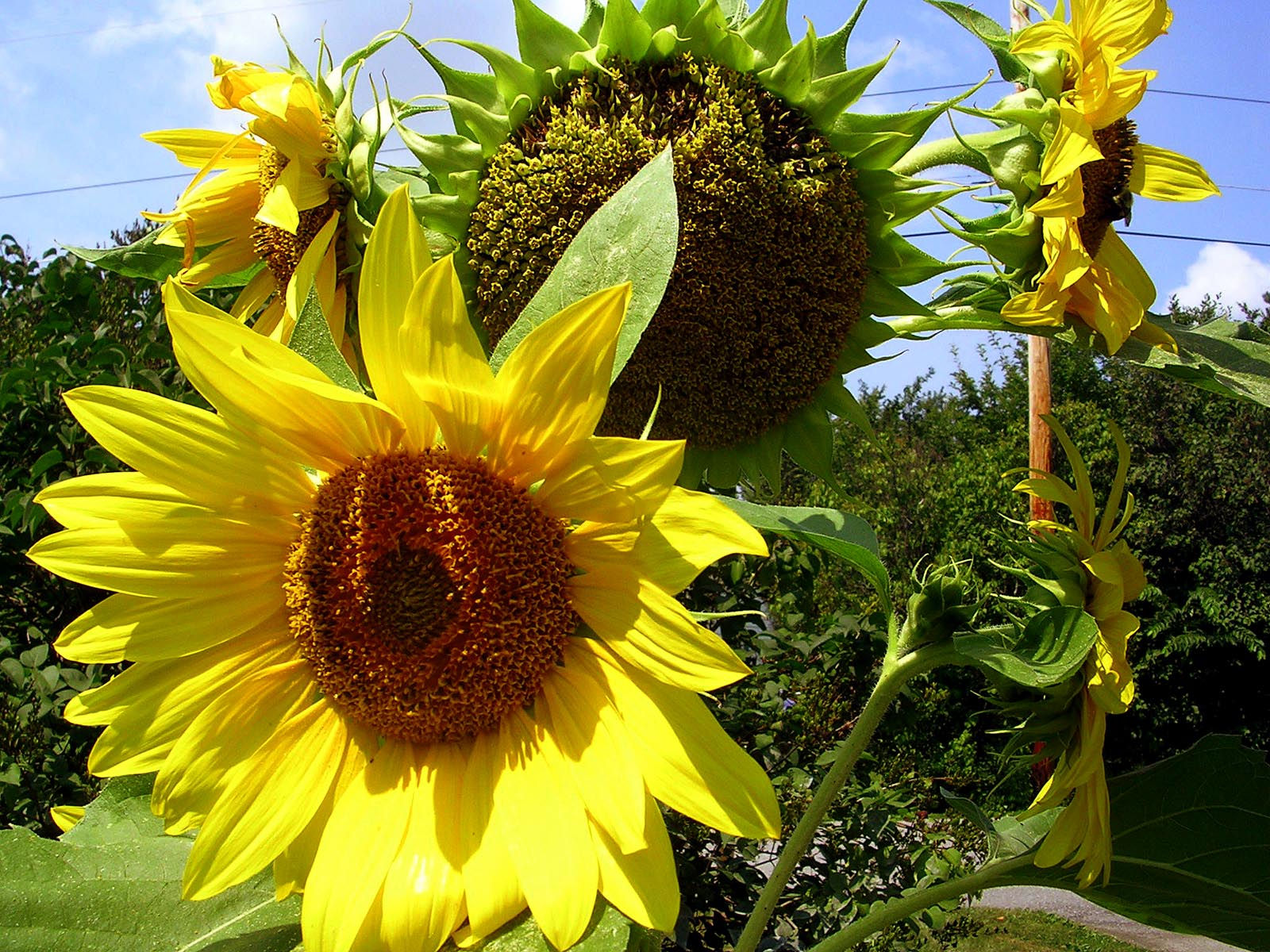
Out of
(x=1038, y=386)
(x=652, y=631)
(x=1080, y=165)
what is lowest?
(x=652, y=631)

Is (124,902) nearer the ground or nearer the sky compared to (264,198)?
nearer the ground

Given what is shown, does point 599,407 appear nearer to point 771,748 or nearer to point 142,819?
point 142,819

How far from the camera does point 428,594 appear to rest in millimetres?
729

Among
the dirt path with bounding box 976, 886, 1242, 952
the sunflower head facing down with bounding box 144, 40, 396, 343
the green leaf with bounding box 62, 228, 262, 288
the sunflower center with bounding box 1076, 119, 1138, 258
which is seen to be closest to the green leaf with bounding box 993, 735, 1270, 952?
the sunflower center with bounding box 1076, 119, 1138, 258

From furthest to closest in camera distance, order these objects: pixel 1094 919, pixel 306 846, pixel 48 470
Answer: pixel 1094 919 < pixel 48 470 < pixel 306 846

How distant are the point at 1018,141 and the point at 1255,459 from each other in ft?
54.4

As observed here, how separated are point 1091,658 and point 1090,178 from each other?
1.57 feet

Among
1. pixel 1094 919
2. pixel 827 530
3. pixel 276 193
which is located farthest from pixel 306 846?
pixel 1094 919

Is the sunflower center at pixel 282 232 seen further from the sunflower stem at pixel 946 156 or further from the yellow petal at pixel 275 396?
the sunflower stem at pixel 946 156

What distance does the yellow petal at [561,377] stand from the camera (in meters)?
0.59

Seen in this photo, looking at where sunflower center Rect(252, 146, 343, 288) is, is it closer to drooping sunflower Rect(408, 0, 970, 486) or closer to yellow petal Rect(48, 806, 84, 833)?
drooping sunflower Rect(408, 0, 970, 486)

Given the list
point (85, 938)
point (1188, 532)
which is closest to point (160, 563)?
point (85, 938)

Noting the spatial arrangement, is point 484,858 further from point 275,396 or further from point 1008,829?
point 1008,829

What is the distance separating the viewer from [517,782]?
0.68 m
